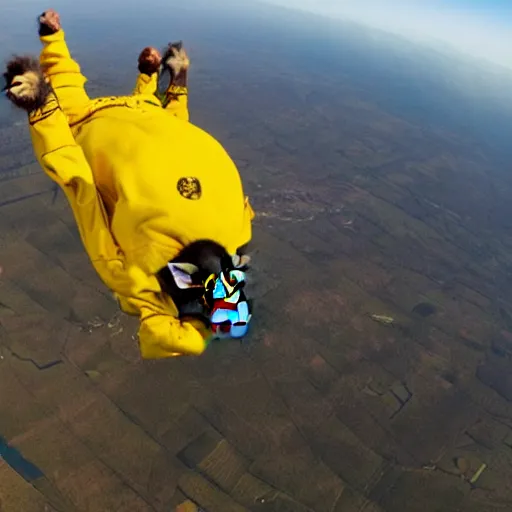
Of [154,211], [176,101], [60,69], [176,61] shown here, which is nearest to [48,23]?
[60,69]

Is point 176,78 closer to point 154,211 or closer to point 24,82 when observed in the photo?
point 24,82

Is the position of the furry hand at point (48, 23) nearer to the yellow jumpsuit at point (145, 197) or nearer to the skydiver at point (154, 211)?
the skydiver at point (154, 211)

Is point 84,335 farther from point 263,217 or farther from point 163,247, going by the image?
point 163,247

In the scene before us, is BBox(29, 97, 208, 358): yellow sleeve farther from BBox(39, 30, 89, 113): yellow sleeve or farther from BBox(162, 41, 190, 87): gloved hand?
BBox(162, 41, 190, 87): gloved hand

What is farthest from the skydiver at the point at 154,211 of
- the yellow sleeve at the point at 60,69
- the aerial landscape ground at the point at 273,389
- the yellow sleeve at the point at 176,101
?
the aerial landscape ground at the point at 273,389

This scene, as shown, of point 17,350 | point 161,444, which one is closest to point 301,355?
point 161,444

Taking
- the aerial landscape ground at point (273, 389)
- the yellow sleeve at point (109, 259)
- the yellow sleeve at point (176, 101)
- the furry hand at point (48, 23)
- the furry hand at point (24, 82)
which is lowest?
the aerial landscape ground at point (273, 389)

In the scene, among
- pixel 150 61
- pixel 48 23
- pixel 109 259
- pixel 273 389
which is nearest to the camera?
pixel 109 259
